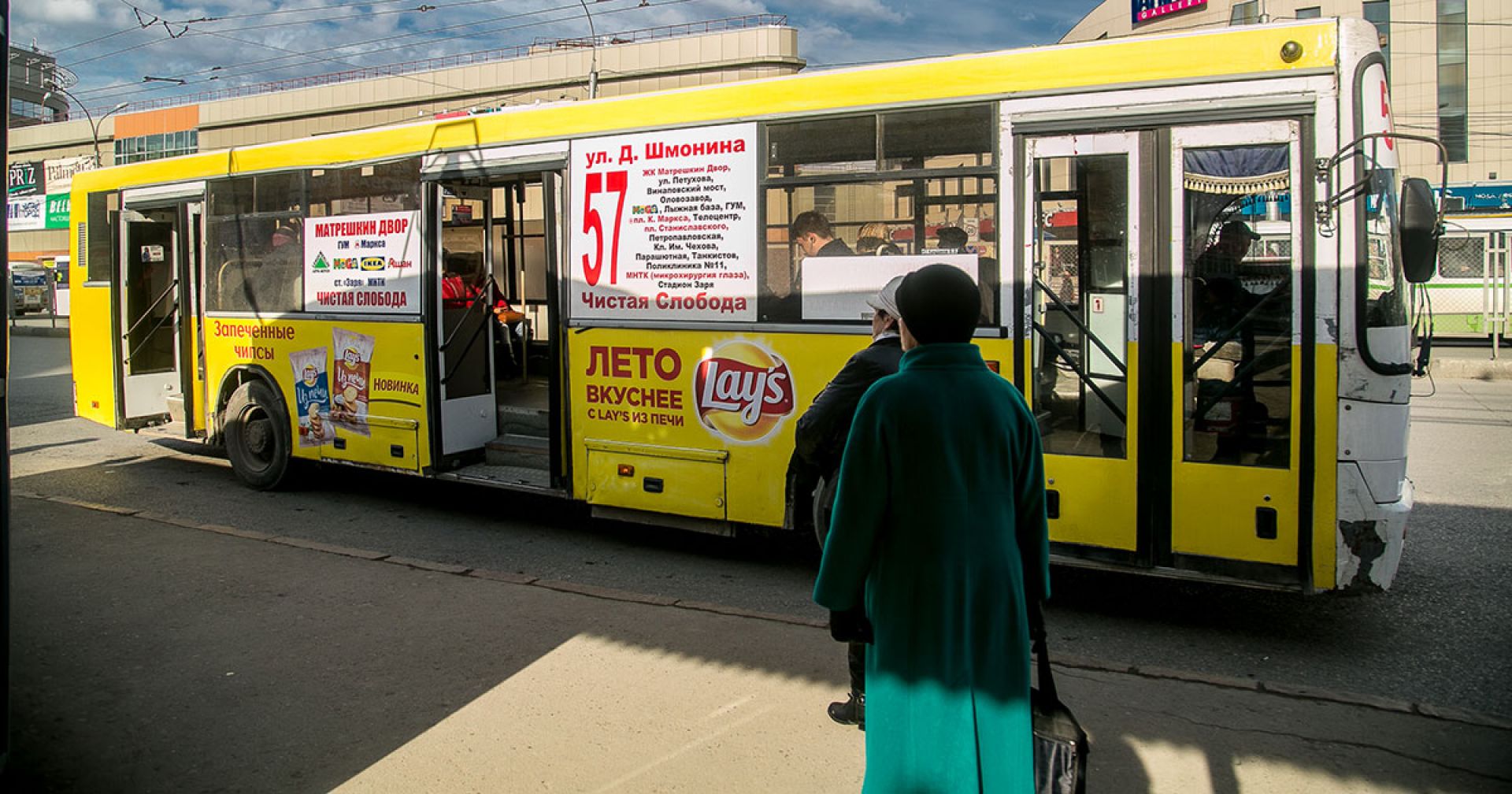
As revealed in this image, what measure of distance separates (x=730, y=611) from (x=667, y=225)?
8.57 feet

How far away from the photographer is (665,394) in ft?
24.3

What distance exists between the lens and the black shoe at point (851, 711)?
179 inches

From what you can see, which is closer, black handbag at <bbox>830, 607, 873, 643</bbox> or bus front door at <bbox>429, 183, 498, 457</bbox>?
black handbag at <bbox>830, 607, 873, 643</bbox>

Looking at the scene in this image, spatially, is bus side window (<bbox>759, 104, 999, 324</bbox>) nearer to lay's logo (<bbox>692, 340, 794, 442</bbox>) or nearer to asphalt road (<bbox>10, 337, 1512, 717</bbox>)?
lay's logo (<bbox>692, 340, 794, 442</bbox>)

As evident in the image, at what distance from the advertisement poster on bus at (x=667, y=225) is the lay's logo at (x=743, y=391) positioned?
243mm

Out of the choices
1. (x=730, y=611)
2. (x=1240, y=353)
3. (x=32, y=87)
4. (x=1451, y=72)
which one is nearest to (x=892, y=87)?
(x=1240, y=353)

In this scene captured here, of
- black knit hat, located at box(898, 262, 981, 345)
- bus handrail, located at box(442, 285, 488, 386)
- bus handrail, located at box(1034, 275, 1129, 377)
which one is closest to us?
black knit hat, located at box(898, 262, 981, 345)

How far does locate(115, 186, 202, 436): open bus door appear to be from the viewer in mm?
10617

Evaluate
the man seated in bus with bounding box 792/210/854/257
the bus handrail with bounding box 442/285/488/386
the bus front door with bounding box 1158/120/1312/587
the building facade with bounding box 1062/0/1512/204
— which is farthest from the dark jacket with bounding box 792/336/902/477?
the building facade with bounding box 1062/0/1512/204

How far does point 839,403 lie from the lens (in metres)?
4.45

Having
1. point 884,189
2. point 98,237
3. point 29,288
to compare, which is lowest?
point 884,189

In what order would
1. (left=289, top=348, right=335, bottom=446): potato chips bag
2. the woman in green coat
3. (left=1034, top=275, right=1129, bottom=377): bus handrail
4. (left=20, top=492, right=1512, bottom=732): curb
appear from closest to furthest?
the woman in green coat, (left=20, top=492, right=1512, bottom=732): curb, (left=1034, top=275, right=1129, bottom=377): bus handrail, (left=289, top=348, right=335, bottom=446): potato chips bag

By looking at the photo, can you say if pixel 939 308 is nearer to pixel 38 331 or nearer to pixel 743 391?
pixel 743 391

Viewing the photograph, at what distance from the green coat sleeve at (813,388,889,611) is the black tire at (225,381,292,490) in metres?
8.04
